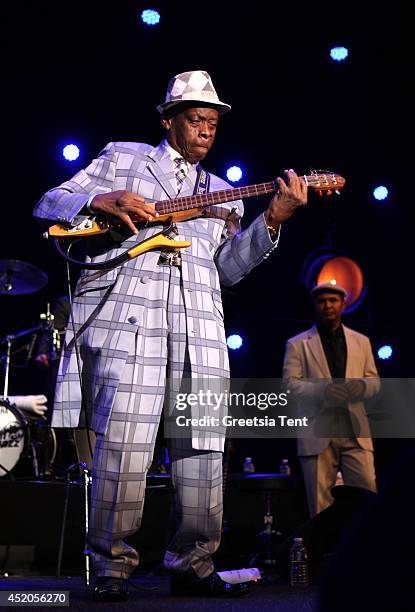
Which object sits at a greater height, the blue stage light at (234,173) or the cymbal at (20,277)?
the blue stage light at (234,173)

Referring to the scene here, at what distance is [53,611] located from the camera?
2352 millimetres

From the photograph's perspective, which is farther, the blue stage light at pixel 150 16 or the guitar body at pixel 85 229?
the blue stage light at pixel 150 16

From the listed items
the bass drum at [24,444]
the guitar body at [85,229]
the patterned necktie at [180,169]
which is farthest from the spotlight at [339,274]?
the guitar body at [85,229]

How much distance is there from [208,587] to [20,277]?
13.7 feet

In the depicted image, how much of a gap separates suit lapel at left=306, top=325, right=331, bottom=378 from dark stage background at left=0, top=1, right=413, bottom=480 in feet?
4.62

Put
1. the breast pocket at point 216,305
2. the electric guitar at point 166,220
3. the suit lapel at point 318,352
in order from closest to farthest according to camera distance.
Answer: the electric guitar at point 166,220, the breast pocket at point 216,305, the suit lapel at point 318,352

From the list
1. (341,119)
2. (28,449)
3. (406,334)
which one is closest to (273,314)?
(406,334)

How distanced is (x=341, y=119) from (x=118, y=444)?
4880mm

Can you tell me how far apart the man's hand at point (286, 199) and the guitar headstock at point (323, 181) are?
178mm

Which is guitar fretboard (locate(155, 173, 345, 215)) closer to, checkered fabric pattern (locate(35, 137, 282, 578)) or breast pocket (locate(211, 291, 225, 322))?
checkered fabric pattern (locate(35, 137, 282, 578))

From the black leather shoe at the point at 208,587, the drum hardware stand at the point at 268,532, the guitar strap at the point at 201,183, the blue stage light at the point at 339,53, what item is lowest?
the black leather shoe at the point at 208,587

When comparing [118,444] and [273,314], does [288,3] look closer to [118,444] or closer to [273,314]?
[273,314]

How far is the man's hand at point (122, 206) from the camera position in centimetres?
292

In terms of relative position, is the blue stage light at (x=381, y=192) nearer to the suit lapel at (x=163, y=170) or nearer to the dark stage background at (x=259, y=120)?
the dark stage background at (x=259, y=120)
